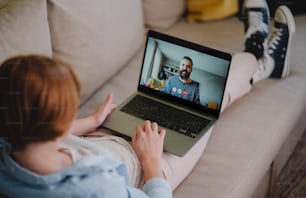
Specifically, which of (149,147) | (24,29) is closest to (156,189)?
(149,147)

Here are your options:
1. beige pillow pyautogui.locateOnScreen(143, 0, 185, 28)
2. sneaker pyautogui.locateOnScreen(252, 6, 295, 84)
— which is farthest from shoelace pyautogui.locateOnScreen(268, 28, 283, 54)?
beige pillow pyautogui.locateOnScreen(143, 0, 185, 28)

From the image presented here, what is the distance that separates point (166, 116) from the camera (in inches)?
53.9

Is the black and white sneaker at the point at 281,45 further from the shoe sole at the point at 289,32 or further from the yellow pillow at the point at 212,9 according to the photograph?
the yellow pillow at the point at 212,9

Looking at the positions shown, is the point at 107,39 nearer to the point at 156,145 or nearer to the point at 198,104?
the point at 198,104

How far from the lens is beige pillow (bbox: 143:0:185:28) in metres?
1.84

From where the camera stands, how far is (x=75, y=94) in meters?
0.82

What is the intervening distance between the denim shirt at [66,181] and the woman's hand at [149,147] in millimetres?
186

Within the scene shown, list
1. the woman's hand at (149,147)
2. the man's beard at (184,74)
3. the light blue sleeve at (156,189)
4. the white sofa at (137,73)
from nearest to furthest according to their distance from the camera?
the light blue sleeve at (156,189) < the woman's hand at (149,147) < the white sofa at (137,73) < the man's beard at (184,74)

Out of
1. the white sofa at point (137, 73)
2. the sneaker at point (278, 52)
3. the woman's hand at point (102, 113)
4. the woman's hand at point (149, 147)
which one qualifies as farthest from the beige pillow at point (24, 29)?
the sneaker at point (278, 52)

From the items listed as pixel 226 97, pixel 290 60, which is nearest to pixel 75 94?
pixel 226 97

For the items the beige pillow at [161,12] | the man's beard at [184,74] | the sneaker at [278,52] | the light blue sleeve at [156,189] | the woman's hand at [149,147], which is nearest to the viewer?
the light blue sleeve at [156,189]

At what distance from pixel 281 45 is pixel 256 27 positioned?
0.11 metres

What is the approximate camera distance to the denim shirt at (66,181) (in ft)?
2.83

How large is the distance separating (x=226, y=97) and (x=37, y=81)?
31.3 inches
